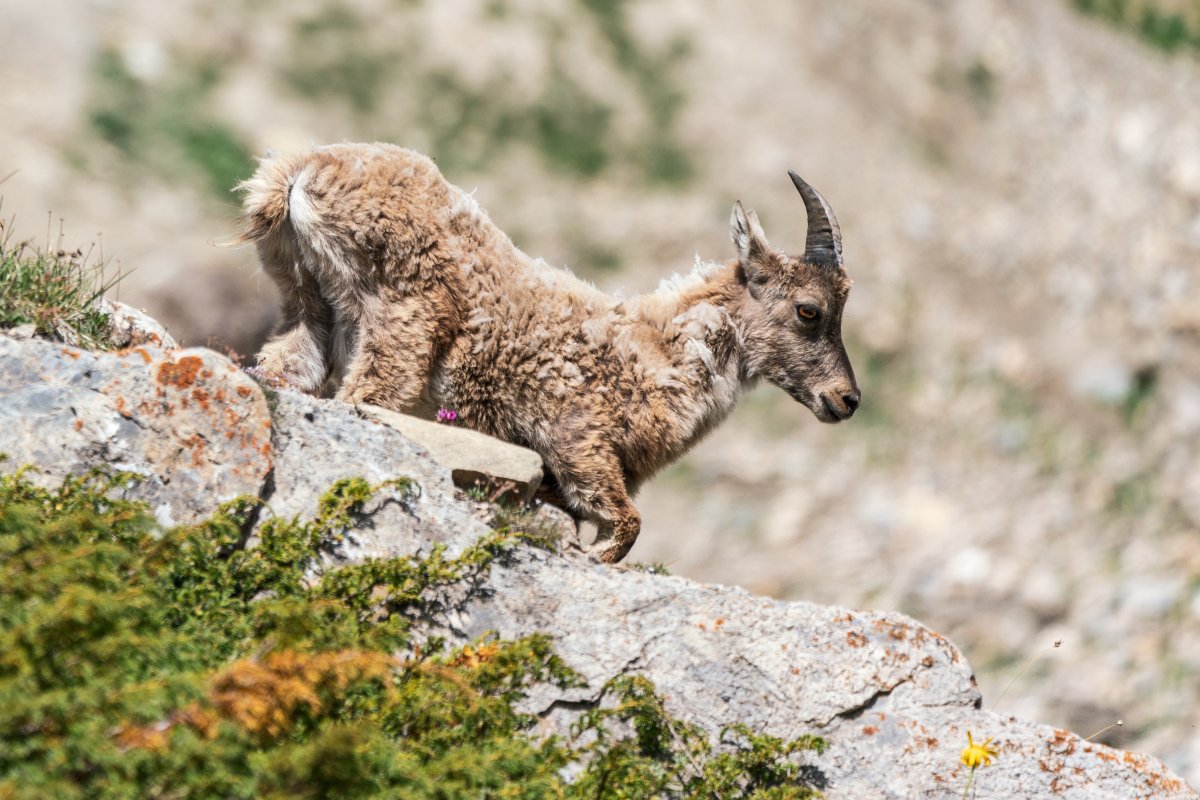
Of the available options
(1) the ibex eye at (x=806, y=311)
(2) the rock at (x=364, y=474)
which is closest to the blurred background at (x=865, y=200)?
(1) the ibex eye at (x=806, y=311)

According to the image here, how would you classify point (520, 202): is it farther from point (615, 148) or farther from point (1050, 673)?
point (1050, 673)

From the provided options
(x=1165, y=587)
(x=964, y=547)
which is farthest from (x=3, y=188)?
(x=1165, y=587)

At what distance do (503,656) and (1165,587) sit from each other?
14.2 meters

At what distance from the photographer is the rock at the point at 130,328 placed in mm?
7680

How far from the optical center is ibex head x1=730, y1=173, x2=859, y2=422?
9211mm

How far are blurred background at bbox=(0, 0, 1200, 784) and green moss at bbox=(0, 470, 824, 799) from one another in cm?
1122

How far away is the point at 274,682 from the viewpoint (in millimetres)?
4523

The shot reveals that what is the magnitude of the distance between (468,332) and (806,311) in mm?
2502

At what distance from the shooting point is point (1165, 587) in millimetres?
17594

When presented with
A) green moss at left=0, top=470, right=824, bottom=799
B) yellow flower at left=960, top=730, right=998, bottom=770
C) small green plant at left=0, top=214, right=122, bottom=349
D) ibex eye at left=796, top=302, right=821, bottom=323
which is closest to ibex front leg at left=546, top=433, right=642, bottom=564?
green moss at left=0, top=470, right=824, bottom=799

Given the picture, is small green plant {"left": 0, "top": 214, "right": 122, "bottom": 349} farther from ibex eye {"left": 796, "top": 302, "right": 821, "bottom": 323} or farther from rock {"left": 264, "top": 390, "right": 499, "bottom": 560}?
ibex eye {"left": 796, "top": 302, "right": 821, "bottom": 323}

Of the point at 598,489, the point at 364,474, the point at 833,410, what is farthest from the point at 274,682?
the point at 833,410

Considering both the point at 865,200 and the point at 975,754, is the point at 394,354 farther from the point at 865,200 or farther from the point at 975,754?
the point at 865,200

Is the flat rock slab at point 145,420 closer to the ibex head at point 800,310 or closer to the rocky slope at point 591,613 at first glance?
the rocky slope at point 591,613
